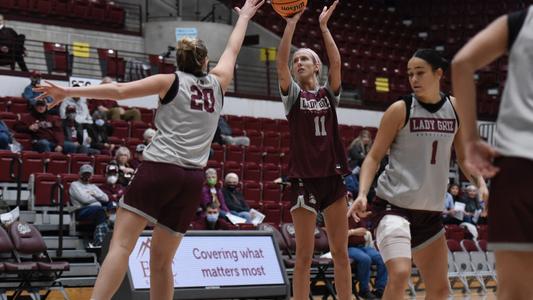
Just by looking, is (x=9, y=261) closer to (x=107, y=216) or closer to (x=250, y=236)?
(x=107, y=216)

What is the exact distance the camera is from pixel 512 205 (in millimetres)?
3396

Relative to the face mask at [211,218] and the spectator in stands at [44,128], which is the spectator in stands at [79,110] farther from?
the face mask at [211,218]

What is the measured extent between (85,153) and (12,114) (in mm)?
1491

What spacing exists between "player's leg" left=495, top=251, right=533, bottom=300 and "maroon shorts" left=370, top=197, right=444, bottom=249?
200cm

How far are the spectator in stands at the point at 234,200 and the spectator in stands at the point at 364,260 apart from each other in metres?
1.68

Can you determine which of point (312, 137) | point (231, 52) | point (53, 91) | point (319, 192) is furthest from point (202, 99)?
point (319, 192)

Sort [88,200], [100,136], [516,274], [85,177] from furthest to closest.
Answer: [100,136], [85,177], [88,200], [516,274]

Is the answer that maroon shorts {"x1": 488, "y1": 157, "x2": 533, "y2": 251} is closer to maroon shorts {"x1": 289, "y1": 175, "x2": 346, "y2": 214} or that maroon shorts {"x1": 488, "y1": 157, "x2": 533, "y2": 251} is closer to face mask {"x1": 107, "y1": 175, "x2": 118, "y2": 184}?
maroon shorts {"x1": 289, "y1": 175, "x2": 346, "y2": 214}

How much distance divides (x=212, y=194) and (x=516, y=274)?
938 centimetres

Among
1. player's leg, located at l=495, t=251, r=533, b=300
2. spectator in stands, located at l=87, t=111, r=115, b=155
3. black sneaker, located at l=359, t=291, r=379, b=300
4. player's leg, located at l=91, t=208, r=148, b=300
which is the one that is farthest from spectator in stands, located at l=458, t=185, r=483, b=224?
player's leg, located at l=495, t=251, r=533, b=300

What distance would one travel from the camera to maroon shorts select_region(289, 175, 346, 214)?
→ 21.3ft

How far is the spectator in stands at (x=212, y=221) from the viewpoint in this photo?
1219 cm

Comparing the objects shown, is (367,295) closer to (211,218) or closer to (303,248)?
(211,218)

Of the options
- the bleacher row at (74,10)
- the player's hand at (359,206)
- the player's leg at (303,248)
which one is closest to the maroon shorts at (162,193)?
the player's hand at (359,206)
